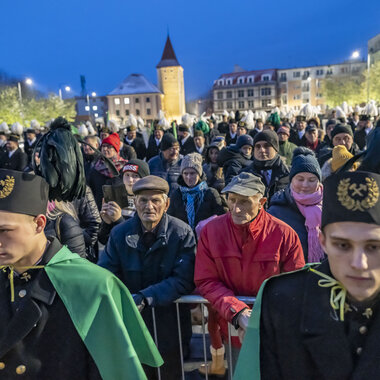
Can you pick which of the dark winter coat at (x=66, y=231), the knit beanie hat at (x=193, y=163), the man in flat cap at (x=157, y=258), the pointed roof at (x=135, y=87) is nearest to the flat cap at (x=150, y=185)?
the man in flat cap at (x=157, y=258)

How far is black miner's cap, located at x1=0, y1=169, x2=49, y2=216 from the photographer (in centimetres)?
191

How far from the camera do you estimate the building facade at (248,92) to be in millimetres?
84438

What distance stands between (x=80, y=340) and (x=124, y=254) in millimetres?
1102

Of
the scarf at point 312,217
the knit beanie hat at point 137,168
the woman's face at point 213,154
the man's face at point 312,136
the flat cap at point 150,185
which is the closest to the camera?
the flat cap at point 150,185

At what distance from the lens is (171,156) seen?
22.5 ft

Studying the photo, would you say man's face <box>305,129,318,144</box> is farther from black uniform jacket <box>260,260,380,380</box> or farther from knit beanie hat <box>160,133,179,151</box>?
black uniform jacket <box>260,260,380,380</box>

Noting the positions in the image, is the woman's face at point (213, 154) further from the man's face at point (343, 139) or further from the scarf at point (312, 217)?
the scarf at point (312, 217)

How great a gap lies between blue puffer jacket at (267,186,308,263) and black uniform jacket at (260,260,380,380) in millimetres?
1808

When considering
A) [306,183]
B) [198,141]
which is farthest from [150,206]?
[198,141]

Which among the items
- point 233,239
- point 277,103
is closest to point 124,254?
point 233,239

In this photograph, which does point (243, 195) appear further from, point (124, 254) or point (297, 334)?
point (297, 334)

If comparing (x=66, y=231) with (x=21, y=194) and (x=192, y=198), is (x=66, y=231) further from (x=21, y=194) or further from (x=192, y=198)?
(x=192, y=198)

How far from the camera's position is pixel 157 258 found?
3027 millimetres

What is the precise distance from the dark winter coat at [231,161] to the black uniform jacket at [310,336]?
423 centimetres
